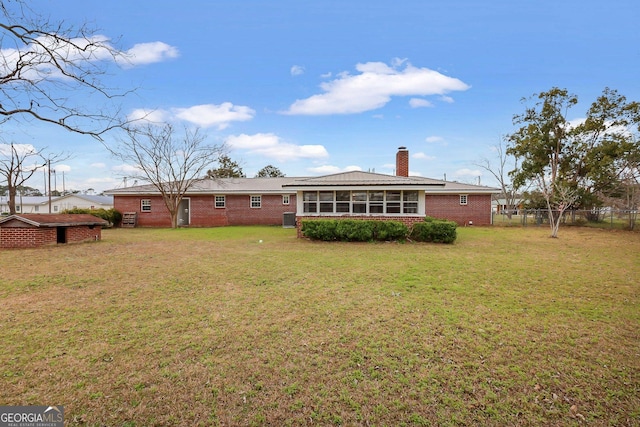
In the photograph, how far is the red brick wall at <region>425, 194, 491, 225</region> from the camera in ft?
68.5

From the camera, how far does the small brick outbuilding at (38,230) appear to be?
10.8 metres

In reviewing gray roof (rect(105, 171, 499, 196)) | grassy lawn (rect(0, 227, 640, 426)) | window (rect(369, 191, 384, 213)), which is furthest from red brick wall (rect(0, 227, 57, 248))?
window (rect(369, 191, 384, 213))

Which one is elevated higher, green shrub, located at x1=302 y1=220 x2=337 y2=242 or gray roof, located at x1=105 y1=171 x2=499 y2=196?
gray roof, located at x1=105 y1=171 x2=499 y2=196

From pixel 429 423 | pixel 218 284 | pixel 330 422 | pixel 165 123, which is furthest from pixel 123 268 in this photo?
pixel 165 123

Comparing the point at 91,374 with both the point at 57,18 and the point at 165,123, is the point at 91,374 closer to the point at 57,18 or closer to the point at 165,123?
the point at 57,18

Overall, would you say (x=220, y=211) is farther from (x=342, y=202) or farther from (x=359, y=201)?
(x=359, y=201)

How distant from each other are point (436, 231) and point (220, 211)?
15.6 m

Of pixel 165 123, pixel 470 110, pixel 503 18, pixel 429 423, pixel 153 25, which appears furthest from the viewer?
pixel 165 123

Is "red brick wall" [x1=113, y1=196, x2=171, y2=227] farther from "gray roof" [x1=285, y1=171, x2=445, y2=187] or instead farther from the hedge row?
the hedge row

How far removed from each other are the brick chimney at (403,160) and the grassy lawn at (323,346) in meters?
11.8

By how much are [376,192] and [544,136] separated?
665 inches

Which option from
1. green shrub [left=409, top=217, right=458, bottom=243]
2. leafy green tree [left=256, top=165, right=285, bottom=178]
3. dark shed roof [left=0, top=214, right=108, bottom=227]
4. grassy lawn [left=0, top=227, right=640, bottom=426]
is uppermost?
leafy green tree [left=256, top=165, right=285, bottom=178]

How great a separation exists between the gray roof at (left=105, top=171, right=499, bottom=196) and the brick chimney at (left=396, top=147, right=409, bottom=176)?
691 mm

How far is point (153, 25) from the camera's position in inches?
225
